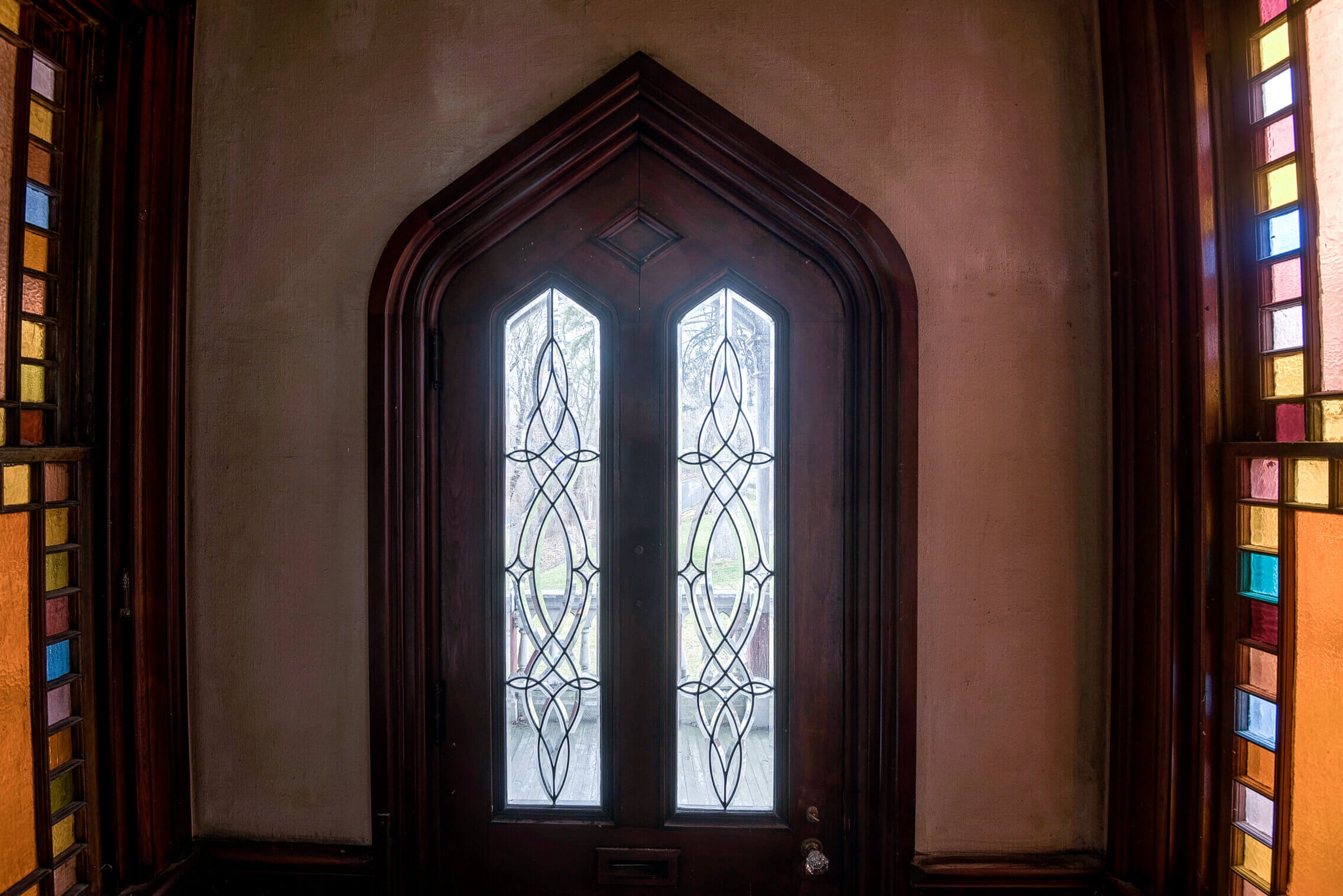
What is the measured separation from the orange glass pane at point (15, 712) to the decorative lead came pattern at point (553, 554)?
0.83 metres

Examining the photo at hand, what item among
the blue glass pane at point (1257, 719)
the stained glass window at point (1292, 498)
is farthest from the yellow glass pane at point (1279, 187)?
the blue glass pane at point (1257, 719)

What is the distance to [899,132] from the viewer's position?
1.38 meters

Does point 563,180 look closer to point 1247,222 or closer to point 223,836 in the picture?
point 1247,222

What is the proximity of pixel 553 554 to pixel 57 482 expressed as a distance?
3.08 ft

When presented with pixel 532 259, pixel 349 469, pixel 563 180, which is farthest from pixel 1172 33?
pixel 349 469

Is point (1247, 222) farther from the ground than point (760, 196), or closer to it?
closer to it

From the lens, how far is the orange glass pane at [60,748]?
1194mm

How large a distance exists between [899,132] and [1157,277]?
22.9 inches

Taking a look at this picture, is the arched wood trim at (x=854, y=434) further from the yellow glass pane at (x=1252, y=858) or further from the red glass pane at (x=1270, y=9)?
the red glass pane at (x=1270, y=9)

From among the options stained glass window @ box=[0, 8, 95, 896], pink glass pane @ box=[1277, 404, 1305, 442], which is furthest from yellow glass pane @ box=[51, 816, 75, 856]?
pink glass pane @ box=[1277, 404, 1305, 442]

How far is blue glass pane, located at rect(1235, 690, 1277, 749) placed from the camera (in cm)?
108

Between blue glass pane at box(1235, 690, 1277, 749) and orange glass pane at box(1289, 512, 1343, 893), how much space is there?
44 millimetres

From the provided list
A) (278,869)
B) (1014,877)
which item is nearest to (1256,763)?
(1014,877)

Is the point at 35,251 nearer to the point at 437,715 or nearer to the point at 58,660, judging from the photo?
the point at 58,660
